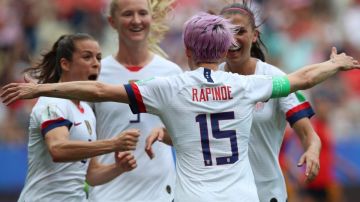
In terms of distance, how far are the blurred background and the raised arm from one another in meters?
7.72

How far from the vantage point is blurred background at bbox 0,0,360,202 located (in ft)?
45.4

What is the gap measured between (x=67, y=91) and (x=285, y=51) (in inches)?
419

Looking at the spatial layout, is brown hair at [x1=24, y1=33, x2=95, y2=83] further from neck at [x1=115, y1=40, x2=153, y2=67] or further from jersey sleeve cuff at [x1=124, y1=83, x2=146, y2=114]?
jersey sleeve cuff at [x1=124, y1=83, x2=146, y2=114]

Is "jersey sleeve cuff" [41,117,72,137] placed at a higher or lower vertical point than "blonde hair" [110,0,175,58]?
lower

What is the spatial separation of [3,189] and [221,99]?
8.25 metres

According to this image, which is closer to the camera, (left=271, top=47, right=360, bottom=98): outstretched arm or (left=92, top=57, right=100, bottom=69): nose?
(left=271, top=47, right=360, bottom=98): outstretched arm

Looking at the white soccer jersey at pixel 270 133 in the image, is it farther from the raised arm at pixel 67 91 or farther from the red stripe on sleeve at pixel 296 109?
the raised arm at pixel 67 91

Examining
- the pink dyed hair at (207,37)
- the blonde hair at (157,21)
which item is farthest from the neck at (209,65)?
the blonde hair at (157,21)

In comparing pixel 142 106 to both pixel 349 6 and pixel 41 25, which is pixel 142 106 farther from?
pixel 349 6

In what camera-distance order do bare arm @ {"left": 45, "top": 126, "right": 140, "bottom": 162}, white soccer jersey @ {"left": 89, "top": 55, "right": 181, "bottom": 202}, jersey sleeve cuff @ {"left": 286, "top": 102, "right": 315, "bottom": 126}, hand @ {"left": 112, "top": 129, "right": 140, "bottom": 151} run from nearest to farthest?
hand @ {"left": 112, "top": 129, "right": 140, "bottom": 151}
bare arm @ {"left": 45, "top": 126, "right": 140, "bottom": 162}
jersey sleeve cuff @ {"left": 286, "top": 102, "right": 315, "bottom": 126}
white soccer jersey @ {"left": 89, "top": 55, "right": 181, "bottom": 202}

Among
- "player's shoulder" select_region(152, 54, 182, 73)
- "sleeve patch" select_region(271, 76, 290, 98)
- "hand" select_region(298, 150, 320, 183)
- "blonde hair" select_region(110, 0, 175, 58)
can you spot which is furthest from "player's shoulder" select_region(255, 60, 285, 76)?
"blonde hair" select_region(110, 0, 175, 58)

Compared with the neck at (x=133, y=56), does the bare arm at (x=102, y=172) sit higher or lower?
lower

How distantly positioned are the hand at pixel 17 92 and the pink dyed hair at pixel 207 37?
962 mm

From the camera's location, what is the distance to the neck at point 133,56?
8242 mm
